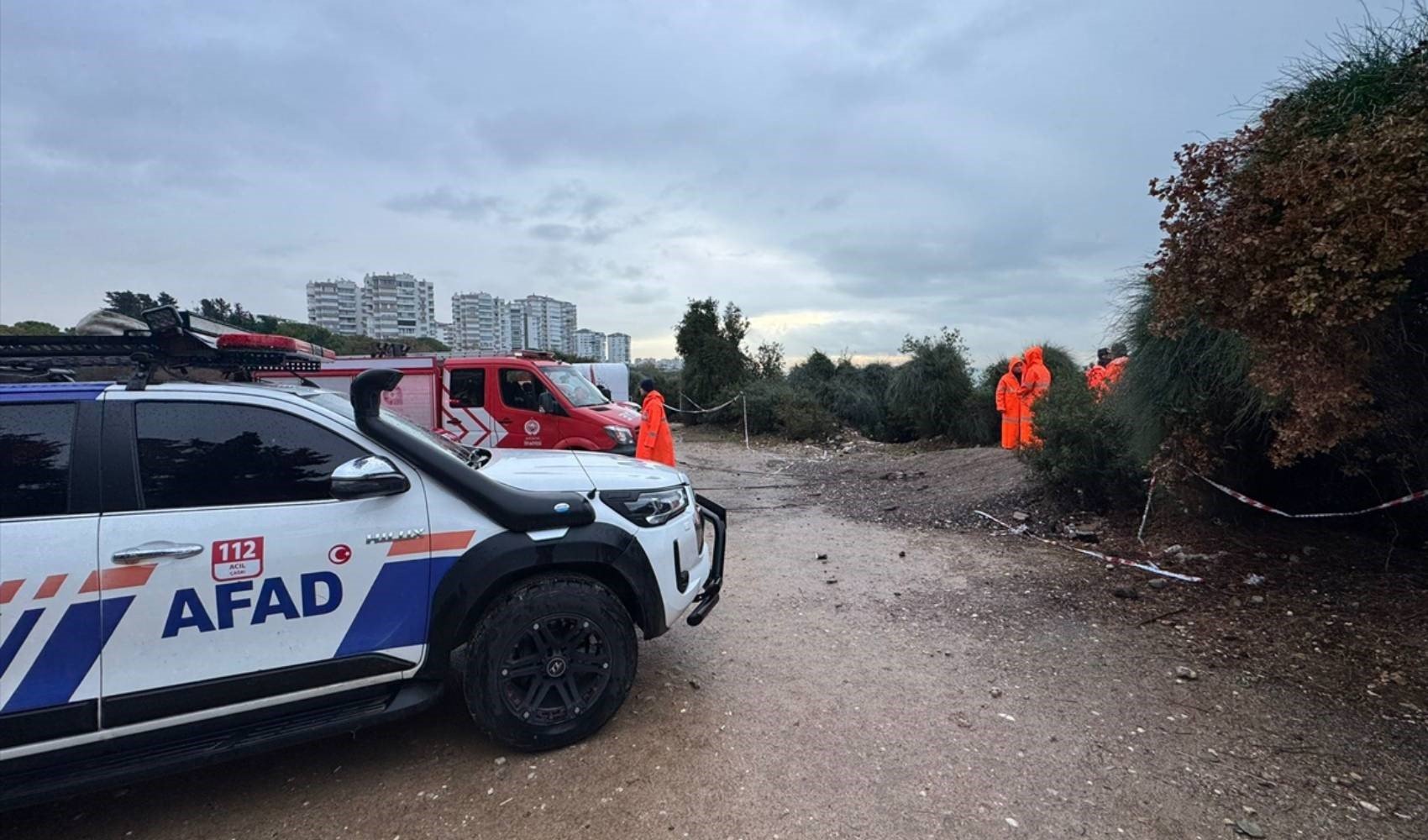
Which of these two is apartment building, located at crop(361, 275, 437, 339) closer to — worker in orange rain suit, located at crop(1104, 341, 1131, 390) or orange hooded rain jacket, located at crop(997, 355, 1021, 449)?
orange hooded rain jacket, located at crop(997, 355, 1021, 449)

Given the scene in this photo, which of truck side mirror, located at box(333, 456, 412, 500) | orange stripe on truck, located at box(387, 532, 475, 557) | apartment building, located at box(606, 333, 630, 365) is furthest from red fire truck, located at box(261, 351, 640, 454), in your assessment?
apartment building, located at box(606, 333, 630, 365)

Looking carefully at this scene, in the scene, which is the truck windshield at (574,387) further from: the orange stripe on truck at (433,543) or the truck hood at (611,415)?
the orange stripe on truck at (433,543)

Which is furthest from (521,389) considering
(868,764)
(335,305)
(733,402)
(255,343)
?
(335,305)

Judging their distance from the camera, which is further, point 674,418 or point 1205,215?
point 674,418

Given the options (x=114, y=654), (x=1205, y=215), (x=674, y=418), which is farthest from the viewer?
(x=674, y=418)

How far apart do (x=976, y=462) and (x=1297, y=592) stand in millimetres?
6320

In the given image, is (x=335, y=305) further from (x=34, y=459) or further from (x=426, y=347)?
(x=34, y=459)

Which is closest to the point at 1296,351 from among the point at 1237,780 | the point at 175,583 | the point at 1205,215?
the point at 1205,215

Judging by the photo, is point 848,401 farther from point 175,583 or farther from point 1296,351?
point 175,583

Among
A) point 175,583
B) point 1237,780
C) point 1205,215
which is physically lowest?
point 1237,780

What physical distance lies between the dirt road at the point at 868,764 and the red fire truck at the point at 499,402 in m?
5.51

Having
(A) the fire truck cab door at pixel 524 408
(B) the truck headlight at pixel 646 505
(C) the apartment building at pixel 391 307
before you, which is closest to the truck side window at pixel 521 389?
(A) the fire truck cab door at pixel 524 408

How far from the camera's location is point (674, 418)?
24906mm

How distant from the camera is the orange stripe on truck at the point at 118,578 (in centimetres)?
248
